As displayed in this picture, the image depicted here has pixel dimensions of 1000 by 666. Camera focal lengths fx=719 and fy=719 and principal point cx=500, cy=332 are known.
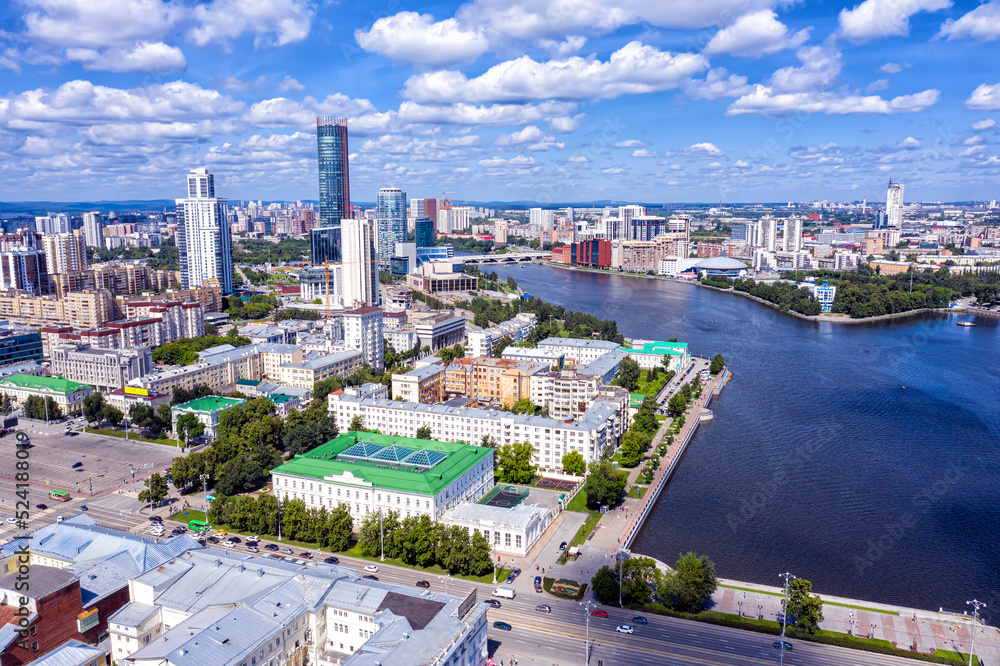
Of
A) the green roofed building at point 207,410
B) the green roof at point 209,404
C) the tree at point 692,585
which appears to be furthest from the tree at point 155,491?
the tree at point 692,585

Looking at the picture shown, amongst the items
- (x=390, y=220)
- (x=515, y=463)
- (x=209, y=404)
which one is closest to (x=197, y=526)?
(x=515, y=463)

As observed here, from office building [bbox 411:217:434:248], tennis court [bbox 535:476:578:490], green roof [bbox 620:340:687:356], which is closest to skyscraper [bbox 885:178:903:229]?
office building [bbox 411:217:434:248]

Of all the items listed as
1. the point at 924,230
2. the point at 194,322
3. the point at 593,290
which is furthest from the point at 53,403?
the point at 924,230

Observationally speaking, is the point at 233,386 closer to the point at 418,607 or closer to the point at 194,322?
the point at 194,322

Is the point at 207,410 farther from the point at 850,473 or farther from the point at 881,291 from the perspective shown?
the point at 881,291

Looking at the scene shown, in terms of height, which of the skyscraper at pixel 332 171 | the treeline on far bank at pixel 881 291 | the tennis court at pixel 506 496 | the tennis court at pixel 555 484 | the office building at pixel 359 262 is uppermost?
the skyscraper at pixel 332 171

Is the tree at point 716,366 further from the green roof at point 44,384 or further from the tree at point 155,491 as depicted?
the green roof at point 44,384

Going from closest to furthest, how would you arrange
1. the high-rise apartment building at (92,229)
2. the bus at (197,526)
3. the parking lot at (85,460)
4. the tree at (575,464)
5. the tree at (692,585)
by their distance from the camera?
the tree at (692,585) < the bus at (197,526) < the parking lot at (85,460) < the tree at (575,464) < the high-rise apartment building at (92,229)
